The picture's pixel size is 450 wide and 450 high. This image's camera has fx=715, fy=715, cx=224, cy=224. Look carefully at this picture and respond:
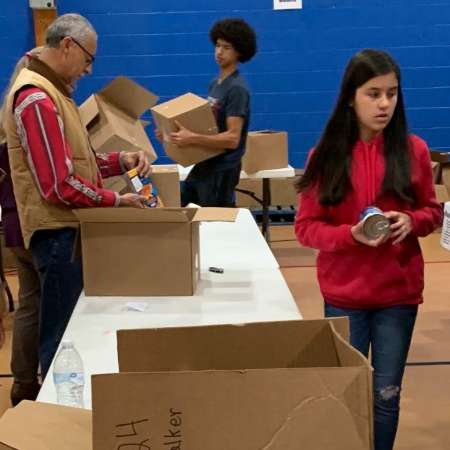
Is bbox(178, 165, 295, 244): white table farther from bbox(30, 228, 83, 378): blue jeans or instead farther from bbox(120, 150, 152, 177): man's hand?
bbox(30, 228, 83, 378): blue jeans

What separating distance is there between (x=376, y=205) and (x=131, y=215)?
73 centimetres

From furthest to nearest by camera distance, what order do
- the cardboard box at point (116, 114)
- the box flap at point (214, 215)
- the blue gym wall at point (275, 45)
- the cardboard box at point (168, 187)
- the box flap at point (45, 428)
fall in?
the blue gym wall at point (275, 45), the cardboard box at point (168, 187), the cardboard box at point (116, 114), the box flap at point (214, 215), the box flap at point (45, 428)

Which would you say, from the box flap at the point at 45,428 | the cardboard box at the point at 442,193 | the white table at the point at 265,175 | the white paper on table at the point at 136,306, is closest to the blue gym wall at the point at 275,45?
the cardboard box at the point at 442,193

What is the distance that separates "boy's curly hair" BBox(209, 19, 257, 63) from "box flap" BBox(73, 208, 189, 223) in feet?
6.09

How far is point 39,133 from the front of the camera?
2109 millimetres

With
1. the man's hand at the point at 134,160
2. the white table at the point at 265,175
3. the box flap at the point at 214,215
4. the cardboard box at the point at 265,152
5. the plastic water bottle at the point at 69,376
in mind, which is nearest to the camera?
the plastic water bottle at the point at 69,376

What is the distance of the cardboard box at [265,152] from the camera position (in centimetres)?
460

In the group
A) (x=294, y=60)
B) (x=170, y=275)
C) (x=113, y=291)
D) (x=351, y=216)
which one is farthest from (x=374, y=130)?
(x=294, y=60)

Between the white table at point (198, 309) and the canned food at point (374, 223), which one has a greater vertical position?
the canned food at point (374, 223)

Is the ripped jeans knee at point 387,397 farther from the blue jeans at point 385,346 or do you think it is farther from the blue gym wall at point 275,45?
the blue gym wall at point 275,45

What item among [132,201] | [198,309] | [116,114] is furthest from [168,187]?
[198,309]

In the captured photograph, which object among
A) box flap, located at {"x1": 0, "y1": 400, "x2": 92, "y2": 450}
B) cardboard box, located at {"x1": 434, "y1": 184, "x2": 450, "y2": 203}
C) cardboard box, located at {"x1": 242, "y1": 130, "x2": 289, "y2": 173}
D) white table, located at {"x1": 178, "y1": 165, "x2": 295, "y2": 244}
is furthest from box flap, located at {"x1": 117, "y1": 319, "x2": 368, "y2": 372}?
cardboard box, located at {"x1": 434, "y1": 184, "x2": 450, "y2": 203}

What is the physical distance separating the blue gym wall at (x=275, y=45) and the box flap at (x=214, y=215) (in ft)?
11.7

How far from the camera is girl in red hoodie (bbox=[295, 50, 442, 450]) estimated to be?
1914 millimetres
